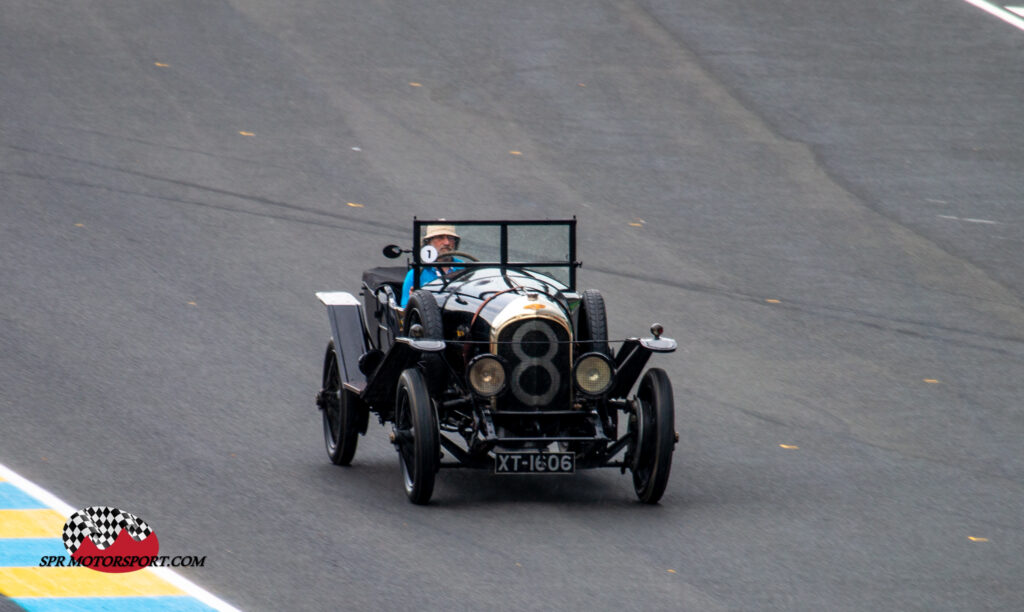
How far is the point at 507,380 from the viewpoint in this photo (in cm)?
891

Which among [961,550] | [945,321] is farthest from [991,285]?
[961,550]

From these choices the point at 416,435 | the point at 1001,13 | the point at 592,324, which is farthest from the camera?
the point at 1001,13

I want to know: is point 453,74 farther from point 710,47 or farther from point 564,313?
point 564,313

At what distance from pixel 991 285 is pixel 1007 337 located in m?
1.57

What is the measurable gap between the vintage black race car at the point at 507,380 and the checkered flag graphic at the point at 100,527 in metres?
1.72

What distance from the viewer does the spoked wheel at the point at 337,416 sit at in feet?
32.4

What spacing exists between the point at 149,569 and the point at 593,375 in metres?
3.05

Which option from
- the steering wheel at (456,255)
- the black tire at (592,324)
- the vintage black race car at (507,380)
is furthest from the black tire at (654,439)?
the steering wheel at (456,255)

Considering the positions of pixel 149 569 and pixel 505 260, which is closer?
pixel 149 569

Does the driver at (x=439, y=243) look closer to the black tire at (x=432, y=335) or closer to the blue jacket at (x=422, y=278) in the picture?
the blue jacket at (x=422, y=278)

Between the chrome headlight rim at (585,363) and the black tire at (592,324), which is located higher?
the black tire at (592,324)

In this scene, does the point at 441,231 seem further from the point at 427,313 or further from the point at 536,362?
the point at 536,362

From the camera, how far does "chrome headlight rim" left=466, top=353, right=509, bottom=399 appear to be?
8828 mm

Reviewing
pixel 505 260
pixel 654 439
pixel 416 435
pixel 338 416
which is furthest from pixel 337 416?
pixel 654 439
